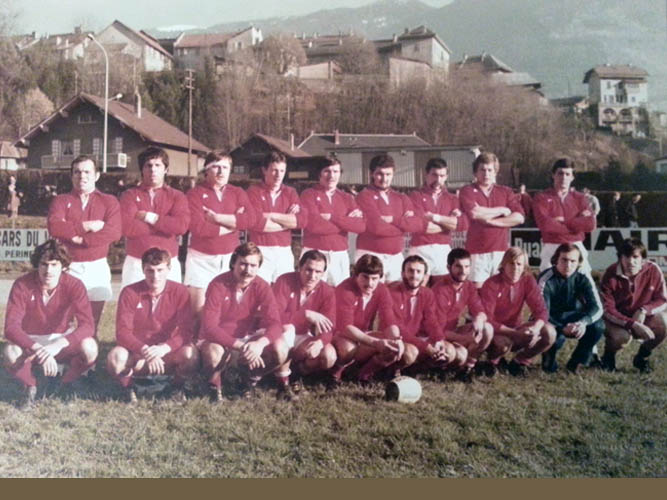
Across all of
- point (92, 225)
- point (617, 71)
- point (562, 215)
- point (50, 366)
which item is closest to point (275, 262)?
point (92, 225)

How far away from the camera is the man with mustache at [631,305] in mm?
4559

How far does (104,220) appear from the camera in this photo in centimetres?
441

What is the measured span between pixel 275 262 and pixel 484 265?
4.48 ft

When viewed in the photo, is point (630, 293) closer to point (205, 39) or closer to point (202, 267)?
point (202, 267)

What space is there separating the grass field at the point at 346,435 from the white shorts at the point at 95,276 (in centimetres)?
20

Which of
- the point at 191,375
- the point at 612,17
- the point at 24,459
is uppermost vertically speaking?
the point at 612,17

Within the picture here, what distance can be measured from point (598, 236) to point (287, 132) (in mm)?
2164

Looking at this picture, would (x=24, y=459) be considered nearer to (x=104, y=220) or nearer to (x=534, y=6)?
(x=104, y=220)

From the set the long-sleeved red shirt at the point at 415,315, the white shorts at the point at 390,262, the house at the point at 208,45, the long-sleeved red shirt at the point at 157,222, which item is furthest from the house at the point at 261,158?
the long-sleeved red shirt at the point at 415,315

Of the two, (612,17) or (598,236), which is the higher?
(612,17)

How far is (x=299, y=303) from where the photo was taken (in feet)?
14.5

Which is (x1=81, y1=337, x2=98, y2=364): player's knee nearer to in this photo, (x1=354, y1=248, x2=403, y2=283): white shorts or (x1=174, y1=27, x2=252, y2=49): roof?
(x1=354, y1=248, x2=403, y2=283): white shorts

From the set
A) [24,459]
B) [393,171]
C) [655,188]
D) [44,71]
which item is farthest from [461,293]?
[44,71]

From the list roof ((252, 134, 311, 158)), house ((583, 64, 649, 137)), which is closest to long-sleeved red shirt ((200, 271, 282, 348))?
roof ((252, 134, 311, 158))
